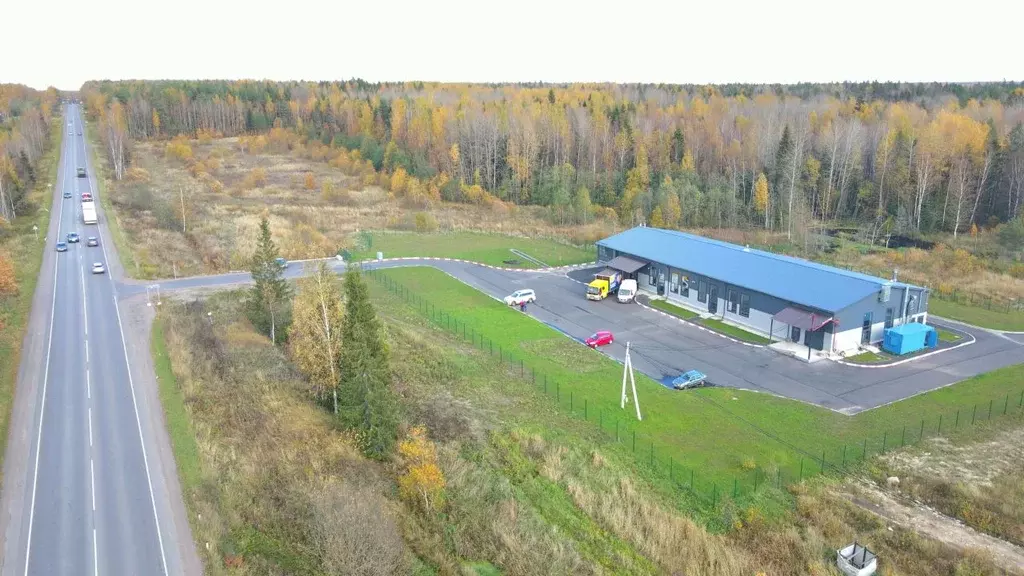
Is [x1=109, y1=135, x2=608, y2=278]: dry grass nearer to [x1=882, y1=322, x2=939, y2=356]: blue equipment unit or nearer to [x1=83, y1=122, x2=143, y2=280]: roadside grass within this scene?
[x1=83, y1=122, x2=143, y2=280]: roadside grass

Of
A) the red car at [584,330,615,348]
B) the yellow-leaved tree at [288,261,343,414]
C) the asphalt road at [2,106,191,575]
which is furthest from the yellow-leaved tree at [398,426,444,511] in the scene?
the red car at [584,330,615,348]

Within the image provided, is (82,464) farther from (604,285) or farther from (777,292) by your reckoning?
(777,292)

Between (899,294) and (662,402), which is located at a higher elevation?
(899,294)

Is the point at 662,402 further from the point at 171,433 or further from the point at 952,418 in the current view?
the point at 171,433

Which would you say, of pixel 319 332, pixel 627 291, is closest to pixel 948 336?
pixel 627 291

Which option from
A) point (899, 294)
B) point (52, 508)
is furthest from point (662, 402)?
point (52, 508)

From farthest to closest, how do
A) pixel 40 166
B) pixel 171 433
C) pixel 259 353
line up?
pixel 40 166 < pixel 259 353 < pixel 171 433

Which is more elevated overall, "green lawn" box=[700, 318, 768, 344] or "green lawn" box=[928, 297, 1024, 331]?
"green lawn" box=[700, 318, 768, 344]
